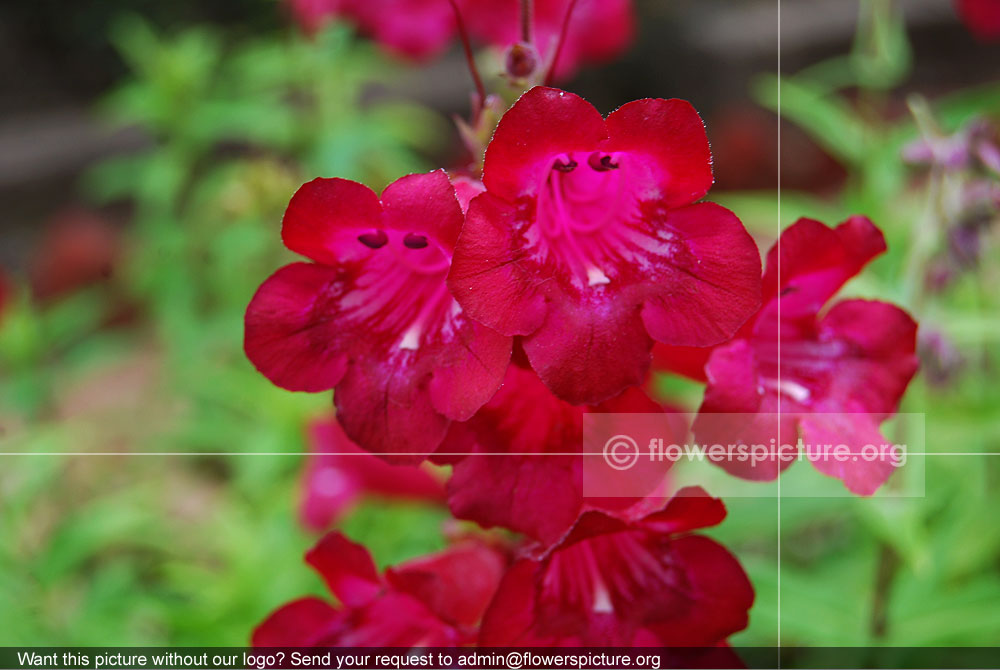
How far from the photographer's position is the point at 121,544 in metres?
2.11

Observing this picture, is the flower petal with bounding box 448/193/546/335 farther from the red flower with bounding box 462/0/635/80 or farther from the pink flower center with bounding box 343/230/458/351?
the red flower with bounding box 462/0/635/80

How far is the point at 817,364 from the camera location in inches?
27.1

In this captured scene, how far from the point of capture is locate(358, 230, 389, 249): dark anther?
23.0 inches

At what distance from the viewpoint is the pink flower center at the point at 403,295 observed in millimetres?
609

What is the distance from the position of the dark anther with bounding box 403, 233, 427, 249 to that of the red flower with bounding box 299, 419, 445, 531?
0.65 m

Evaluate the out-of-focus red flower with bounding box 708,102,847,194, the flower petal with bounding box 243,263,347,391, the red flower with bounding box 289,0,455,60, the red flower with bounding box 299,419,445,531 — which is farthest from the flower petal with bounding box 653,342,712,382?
the out-of-focus red flower with bounding box 708,102,847,194

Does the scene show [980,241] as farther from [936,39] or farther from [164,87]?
[936,39]

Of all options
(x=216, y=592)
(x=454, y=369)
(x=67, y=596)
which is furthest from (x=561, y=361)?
(x=67, y=596)

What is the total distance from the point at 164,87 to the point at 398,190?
155 cm

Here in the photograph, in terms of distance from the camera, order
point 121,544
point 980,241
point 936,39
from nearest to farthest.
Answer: point 980,241
point 121,544
point 936,39

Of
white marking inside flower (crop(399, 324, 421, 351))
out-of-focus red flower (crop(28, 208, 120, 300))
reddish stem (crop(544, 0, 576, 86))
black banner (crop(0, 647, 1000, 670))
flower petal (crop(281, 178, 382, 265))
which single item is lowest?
black banner (crop(0, 647, 1000, 670))

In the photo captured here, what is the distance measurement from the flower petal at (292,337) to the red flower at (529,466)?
0.10m

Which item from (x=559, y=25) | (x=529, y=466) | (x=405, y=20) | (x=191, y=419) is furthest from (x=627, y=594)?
(x=191, y=419)

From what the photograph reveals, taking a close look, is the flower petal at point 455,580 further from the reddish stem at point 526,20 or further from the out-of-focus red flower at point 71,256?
the out-of-focus red flower at point 71,256
